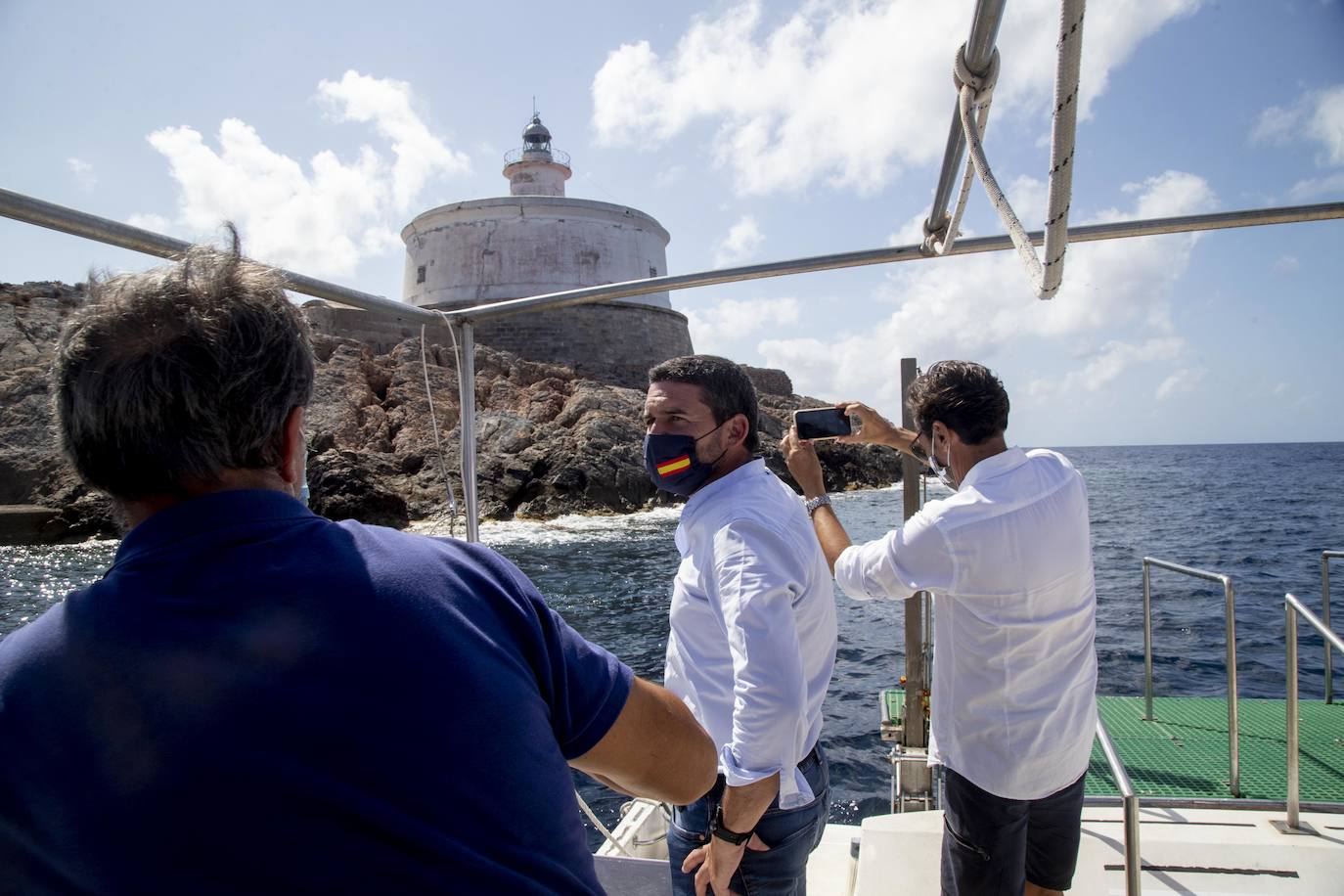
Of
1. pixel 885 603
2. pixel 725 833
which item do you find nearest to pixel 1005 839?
pixel 725 833

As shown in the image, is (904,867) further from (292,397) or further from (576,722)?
(292,397)

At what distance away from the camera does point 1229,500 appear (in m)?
33.0

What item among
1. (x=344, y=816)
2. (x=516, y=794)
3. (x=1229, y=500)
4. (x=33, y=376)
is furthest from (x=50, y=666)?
(x=1229, y=500)

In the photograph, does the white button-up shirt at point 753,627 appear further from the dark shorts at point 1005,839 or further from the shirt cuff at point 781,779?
the dark shorts at point 1005,839

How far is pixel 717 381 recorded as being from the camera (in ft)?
6.03

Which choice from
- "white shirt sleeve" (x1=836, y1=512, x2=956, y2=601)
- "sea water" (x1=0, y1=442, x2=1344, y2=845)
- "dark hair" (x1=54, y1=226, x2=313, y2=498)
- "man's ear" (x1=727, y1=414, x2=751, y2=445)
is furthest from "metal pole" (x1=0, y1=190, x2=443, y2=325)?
"sea water" (x1=0, y1=442, x2=1344, y2=845)

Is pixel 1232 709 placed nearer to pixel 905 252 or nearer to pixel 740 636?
pixel 905 252

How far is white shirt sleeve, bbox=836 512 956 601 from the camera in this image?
1.82 metres

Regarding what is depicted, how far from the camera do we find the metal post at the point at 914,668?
119 inches

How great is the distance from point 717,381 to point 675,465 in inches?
8.1

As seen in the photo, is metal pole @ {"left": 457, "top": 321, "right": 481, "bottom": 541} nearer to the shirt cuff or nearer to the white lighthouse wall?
the shirt cuff

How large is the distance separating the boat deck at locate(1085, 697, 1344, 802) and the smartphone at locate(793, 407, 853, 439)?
6.64 feet

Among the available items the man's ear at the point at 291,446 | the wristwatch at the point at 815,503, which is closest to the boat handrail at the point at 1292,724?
the wristwatch at the point at 815,503

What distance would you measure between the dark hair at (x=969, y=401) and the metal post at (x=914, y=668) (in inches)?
40.3
